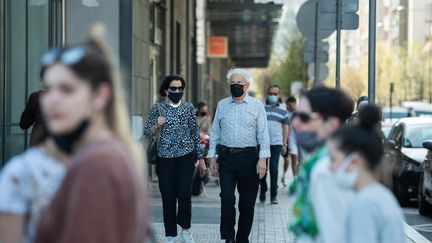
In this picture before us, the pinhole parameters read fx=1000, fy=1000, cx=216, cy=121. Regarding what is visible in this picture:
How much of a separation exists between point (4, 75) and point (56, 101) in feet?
26.8

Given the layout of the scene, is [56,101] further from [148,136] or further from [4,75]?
[4,75]

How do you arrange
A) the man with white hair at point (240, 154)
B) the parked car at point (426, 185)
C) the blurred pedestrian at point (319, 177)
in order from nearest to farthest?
the blurred pedestrian at point (319, 177), the man with white hair at point (240, 154), the parked car at point (426, 185)

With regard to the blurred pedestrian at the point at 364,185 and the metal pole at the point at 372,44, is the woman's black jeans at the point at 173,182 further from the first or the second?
the blurred pedestrian at the point at 364,185

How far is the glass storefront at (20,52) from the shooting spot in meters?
11.3

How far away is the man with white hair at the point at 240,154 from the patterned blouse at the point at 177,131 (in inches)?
12.5

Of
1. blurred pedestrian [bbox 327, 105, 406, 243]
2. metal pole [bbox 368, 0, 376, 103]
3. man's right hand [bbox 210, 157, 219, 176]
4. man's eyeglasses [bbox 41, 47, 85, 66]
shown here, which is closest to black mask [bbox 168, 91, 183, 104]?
man's right hand [bbox 210, 157, 219, 176]

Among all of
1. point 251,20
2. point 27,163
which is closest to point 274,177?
point 27,163

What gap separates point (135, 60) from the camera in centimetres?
1370

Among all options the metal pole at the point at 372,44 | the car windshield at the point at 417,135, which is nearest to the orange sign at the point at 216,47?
the car windshield at the point at 417,135

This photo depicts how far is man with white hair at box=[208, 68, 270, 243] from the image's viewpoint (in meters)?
9.80

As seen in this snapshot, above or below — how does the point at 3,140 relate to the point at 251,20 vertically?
below

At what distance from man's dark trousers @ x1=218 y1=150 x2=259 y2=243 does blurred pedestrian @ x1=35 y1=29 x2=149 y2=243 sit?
6288 millimetres

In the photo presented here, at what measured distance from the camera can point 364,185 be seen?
13.6ft

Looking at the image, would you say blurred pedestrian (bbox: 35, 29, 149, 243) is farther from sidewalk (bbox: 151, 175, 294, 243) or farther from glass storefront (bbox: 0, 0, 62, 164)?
glass storefront (bbox: 0, 0, 62, 164)
